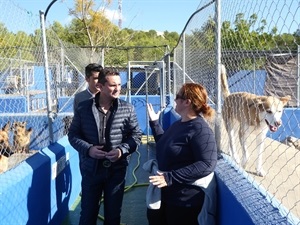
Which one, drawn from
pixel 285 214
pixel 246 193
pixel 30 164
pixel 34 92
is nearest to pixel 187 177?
pixel 246 193

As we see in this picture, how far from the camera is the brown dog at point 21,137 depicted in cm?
735

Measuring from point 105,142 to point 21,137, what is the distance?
4678 millimetres

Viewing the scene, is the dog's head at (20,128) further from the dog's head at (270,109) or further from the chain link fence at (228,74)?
the dog's head at (270,109)

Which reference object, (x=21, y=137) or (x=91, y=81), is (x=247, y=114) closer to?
(x=91, y=81)

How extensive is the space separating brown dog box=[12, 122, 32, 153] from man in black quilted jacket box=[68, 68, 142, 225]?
4.20 metres

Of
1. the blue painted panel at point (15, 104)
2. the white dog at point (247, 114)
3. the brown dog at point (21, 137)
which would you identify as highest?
the white dog at point (247, 114)

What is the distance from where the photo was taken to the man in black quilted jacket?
3.31m

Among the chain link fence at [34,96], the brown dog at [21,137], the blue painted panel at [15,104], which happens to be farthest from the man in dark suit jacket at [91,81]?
the blue painted panel at [15,104]

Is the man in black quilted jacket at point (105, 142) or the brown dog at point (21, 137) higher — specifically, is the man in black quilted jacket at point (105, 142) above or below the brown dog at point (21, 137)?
above

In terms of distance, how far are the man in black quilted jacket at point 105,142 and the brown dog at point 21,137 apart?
4.20 metres

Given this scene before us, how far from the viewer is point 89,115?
3334 mm

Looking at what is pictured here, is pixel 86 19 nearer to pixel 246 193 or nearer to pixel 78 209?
pixel 78 209

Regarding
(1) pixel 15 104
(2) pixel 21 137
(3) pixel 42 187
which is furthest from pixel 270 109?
(1) pixel 15 104

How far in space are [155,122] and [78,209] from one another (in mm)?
2040
